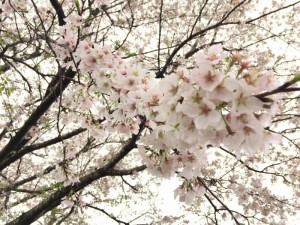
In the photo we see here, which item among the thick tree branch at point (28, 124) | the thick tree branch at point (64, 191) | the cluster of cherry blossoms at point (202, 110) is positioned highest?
the thick tree branch at point (28, 124)

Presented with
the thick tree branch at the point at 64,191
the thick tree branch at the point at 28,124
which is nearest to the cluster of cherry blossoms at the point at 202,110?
the thick tree branch at the point at 64,191

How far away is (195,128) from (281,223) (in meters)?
7.48

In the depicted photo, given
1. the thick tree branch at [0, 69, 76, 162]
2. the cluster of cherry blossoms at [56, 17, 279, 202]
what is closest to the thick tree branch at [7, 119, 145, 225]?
the thick tree branch at [0, 69, 76, 162]

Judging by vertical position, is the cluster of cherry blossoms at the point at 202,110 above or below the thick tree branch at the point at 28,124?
below

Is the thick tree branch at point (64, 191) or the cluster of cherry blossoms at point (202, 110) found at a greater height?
the thick tree branch at point (64, 191)

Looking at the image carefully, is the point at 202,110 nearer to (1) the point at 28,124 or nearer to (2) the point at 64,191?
(2) the point at 64,191

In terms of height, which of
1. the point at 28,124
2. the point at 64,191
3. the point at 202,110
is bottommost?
the point at 202,110

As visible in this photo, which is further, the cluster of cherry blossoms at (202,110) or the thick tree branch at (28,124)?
the thick tree branch at (28,124)

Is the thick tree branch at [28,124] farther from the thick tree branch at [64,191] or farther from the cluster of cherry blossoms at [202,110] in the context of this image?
the cluster of cherry blossoms at [202,110]

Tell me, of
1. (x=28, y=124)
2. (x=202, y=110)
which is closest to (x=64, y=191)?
(x=28, y=124)

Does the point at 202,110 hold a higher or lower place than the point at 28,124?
lower

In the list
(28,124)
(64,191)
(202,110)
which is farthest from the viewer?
(28,124)

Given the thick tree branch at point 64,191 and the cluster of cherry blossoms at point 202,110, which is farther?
the thick tree branch at point 64,191

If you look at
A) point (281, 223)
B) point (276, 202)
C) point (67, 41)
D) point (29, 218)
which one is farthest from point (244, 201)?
point (67, 41)
